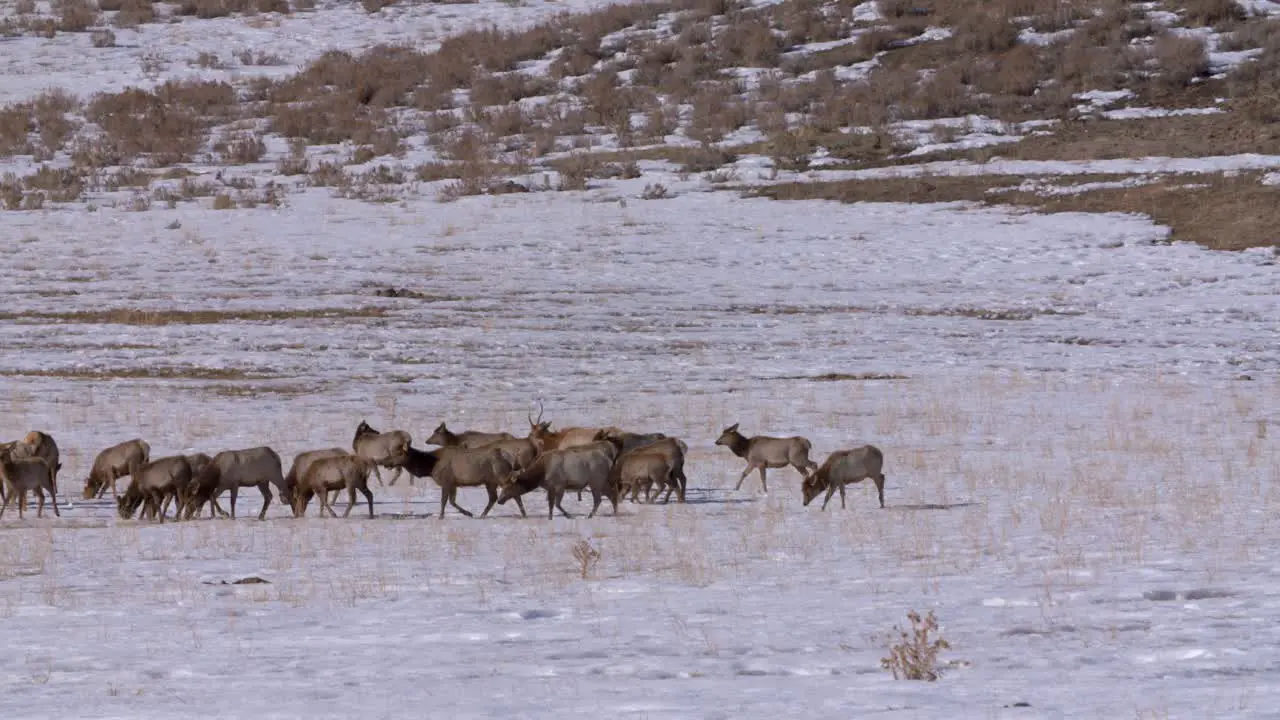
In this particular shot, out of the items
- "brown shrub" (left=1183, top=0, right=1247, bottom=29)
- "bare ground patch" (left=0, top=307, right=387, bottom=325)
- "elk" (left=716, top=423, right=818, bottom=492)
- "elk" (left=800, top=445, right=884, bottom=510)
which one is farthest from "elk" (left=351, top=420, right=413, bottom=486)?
"brown shrub" (left=1183, top=0, right=1247, bottom=29)

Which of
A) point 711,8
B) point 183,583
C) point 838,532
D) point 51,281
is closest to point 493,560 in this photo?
point 183,583

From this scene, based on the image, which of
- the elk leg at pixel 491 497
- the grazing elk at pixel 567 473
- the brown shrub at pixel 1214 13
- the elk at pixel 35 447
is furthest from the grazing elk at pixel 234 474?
the brown shrub at pixel 1214 13

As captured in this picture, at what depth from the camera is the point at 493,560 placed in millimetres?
12352

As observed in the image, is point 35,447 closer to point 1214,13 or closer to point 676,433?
point 676,433

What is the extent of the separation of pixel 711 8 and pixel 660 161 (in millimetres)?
17488

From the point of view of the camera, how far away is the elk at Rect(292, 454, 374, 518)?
15.6 m

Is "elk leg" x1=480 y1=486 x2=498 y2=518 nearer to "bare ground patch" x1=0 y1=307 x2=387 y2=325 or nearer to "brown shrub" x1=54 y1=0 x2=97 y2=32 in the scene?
"bare ground patch" x1=0 y1=307 x2=387 y2=325

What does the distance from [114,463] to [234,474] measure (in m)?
2.14

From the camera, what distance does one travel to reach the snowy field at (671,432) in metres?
8.16

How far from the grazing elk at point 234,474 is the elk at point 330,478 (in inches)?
9.9

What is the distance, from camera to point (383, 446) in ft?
56.5

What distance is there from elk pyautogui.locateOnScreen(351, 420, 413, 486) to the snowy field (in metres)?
0.50

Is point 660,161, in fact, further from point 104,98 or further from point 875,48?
point 104,98

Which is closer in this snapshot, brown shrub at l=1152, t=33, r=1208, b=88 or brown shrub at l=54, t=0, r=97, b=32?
brown shrub at l=1152, t=33, r=1208, b=88
